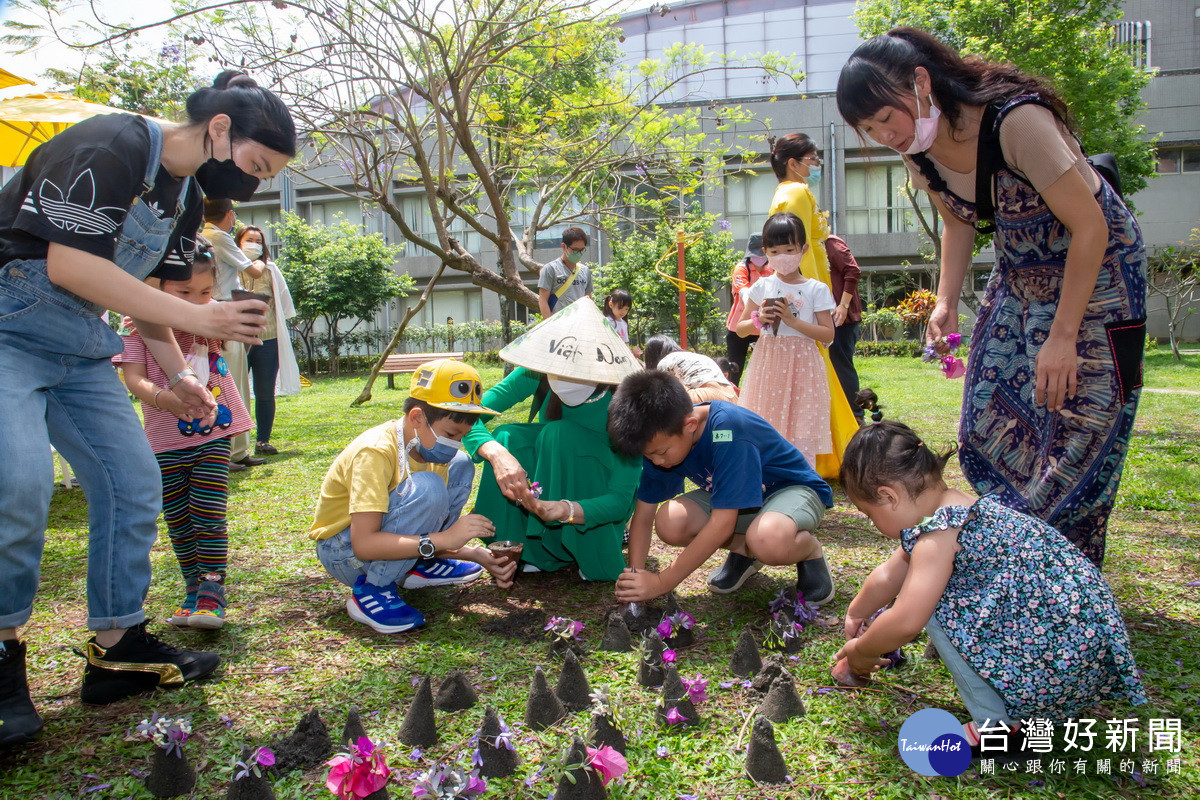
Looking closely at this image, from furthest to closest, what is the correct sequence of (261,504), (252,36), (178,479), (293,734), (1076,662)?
1. (252,36)
2. (261,504)
3. (178,479)
4. (293,734)
5. (1076,662)

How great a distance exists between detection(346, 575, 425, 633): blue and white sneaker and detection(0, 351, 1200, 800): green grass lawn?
1.9 inches

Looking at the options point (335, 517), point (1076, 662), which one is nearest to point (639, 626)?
point (335, 517)

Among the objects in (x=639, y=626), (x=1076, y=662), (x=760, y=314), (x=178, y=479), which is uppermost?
(x=760, y=314)

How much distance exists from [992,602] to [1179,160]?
29.3 meters

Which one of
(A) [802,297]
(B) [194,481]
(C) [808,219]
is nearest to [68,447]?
(B) [194,481]

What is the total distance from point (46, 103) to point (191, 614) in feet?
5.83

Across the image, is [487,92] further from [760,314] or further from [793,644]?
[793,644]

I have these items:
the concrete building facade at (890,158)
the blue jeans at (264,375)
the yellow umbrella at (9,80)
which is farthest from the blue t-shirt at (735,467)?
the concrete building facade at (890,158)

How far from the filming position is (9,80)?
3270mm

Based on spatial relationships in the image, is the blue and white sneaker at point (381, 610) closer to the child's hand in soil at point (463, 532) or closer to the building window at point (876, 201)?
the child's hand in soil at point (463, 532)

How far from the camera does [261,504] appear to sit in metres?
4.98

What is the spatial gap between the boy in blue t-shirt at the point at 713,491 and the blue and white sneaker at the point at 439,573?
2.46 ft

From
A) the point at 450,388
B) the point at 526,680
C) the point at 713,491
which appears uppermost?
the point at 450,388

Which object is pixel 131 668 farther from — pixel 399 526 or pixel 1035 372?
pixel 1035 372
